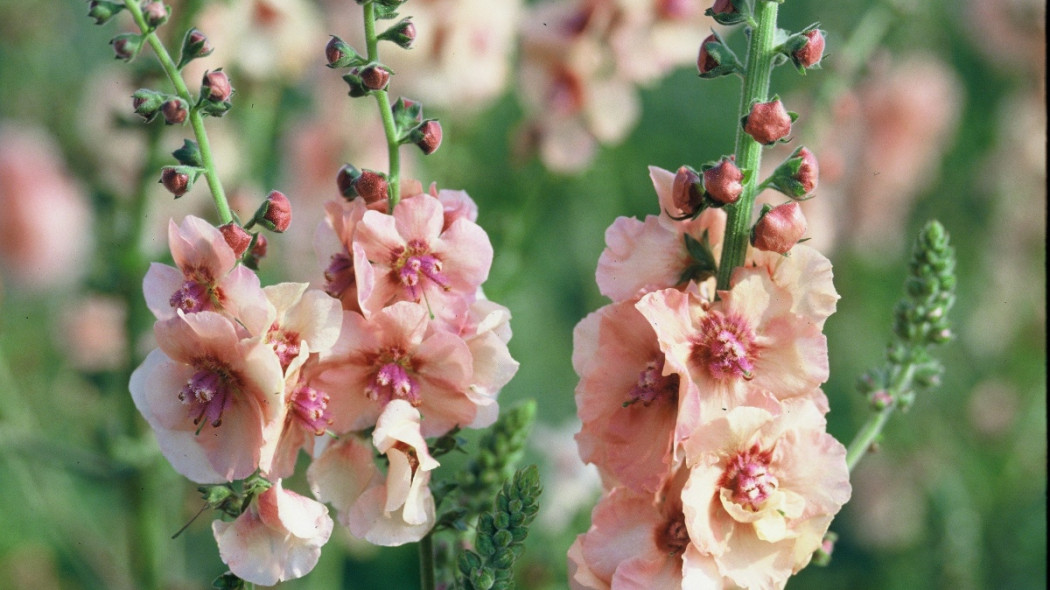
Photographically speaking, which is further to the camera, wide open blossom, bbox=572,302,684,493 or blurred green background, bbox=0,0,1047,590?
blurred green background, bbox=0,0,1047,590

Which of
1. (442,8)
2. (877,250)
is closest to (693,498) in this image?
(442,8)

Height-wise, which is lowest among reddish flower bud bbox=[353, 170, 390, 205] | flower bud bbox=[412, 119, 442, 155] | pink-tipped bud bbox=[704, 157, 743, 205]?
reddish flower bud bbox=[353, 170, 390, 205]

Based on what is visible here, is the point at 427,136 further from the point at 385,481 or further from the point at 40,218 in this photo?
the point at 40,218

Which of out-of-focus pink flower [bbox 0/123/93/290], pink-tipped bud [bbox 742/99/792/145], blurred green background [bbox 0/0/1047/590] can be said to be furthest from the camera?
out-of-focus pink flower [bbox 0/123/93/290]

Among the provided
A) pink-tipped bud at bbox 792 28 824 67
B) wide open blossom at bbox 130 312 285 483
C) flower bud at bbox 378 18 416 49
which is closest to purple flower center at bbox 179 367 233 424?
wide open blossom at bbox 130 312 285 483

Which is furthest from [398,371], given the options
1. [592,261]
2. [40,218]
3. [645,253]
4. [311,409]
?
[40,218]

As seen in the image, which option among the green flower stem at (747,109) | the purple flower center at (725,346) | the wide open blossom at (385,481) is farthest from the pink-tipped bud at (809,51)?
the wide open blossom at (385,481)

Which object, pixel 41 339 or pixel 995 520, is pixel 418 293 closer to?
pixel 995 520

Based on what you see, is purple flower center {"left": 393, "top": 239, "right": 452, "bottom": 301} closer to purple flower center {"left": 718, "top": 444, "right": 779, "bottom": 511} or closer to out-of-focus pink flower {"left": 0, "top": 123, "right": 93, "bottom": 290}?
purple flower center {"left": 718, "top": 444, "right": 779, "bottom": 511}
